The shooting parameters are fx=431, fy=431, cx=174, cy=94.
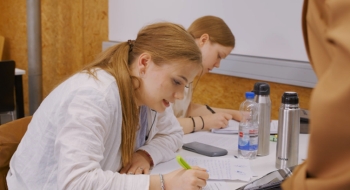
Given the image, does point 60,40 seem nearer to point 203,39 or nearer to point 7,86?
point 7,86

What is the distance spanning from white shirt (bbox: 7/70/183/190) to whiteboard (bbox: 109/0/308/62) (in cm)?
107

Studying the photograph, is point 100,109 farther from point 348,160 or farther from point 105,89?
point 348,160

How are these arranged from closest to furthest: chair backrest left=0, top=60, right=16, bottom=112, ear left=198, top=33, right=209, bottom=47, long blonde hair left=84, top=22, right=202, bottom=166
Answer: long blonde hair left=84, top=22, right=202, bottom=166 → ear left=198, top=33, right=209, bottom=47 → chair backrest left=0, top=60, right=16, bottom=112

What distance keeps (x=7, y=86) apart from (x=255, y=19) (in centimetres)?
193

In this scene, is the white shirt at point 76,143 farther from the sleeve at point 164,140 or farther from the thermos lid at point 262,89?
the thermos lid at point 262,89

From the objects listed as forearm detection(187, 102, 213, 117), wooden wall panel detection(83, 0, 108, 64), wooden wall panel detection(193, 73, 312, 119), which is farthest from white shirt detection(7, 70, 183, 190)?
wooden wall panel detection(83, 0, 108, 64)

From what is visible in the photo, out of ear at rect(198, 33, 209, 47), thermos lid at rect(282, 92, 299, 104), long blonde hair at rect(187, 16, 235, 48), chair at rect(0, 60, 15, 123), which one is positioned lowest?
chair at rect(0, 60, 15, 123)

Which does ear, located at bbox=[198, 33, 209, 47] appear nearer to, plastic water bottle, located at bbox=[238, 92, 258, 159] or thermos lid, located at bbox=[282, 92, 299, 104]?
plastic water bottle, located at bbox=[238, 92, 258, 159]

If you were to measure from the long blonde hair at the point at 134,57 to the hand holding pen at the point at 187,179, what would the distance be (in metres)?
0.22

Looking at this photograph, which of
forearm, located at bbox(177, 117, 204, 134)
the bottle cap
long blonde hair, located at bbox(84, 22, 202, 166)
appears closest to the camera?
long blonde hair, located at bbox(84, 22, 202, 166)

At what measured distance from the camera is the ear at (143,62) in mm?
1397

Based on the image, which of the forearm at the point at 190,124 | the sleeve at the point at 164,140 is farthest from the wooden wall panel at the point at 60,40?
the sleeve at the point at 164,140

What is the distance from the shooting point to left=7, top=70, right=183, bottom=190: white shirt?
1145mm

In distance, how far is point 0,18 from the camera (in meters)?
4.65
